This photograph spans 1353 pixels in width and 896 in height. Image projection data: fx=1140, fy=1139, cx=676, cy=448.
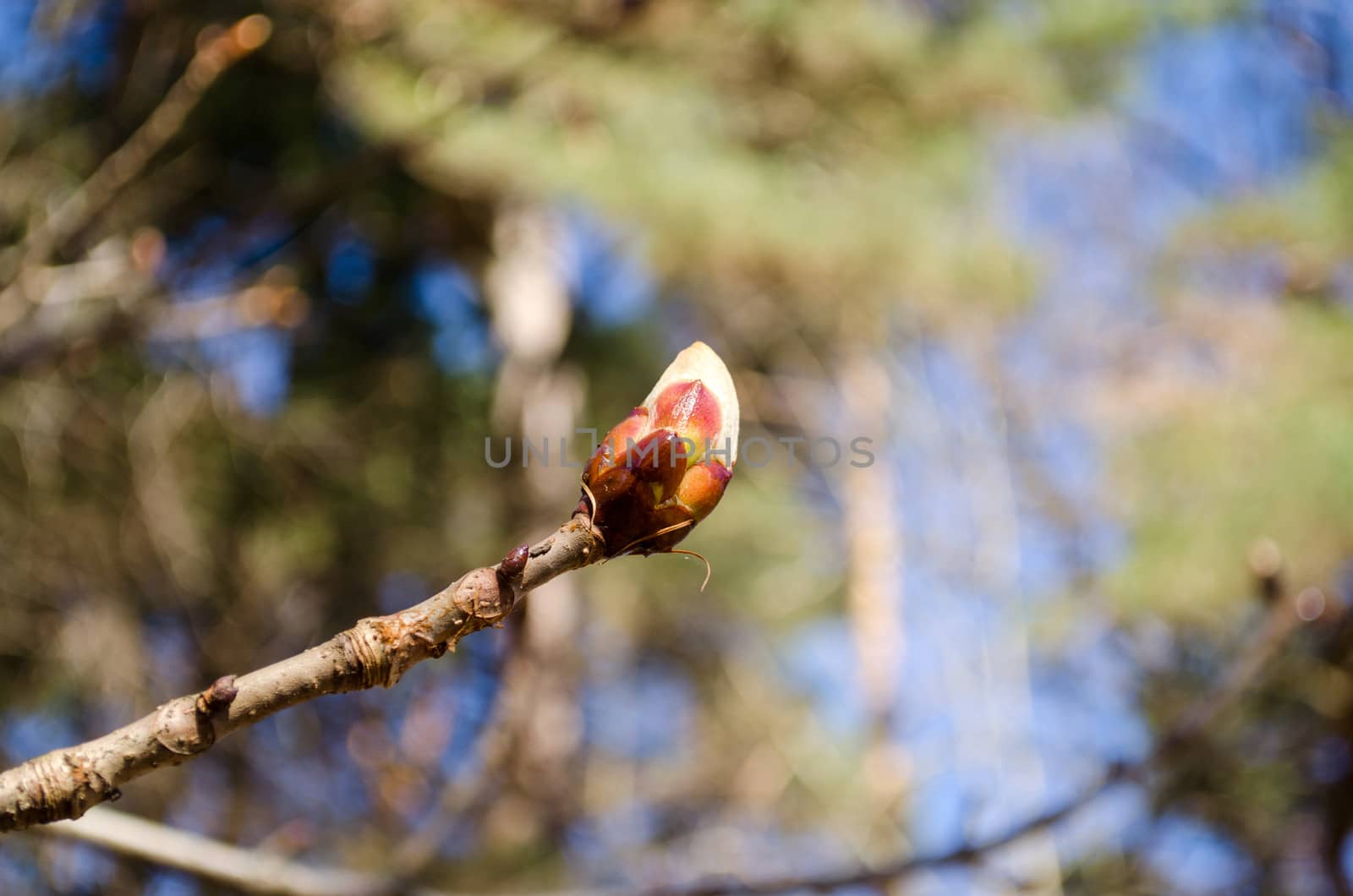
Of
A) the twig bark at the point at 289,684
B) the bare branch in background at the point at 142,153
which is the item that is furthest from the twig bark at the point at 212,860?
the bare branch in background at the point at 142,153

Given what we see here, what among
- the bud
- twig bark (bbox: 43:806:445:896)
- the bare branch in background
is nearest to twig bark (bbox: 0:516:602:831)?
the bud

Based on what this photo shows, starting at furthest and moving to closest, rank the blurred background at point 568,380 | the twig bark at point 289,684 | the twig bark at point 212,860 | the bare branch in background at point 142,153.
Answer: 1. the blurred background at point 568,380
2. the bare branch in background at point 142,153
3. the twig bark at point 212,860
4. the twig bark at point 289,684

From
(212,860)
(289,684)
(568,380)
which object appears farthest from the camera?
(568,380)

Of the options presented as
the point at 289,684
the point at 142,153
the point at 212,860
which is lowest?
the point at 212,860

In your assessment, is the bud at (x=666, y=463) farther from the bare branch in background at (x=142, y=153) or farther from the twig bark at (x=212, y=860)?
the bare branch in background at (x=142, y=153)

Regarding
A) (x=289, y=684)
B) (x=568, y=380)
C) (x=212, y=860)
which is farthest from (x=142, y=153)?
(x=568, y=380)

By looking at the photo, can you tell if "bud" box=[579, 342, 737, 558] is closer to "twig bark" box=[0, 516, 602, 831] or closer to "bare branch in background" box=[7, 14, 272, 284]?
"twig bark" box=[0, 516, 602, 831]

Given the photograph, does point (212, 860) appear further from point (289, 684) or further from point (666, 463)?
point (666, 463)
